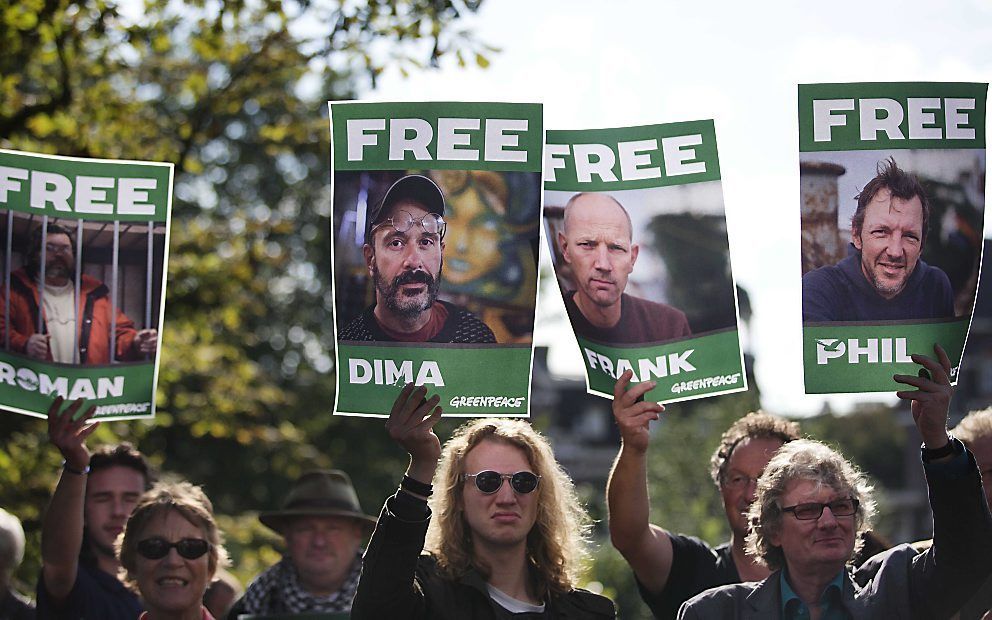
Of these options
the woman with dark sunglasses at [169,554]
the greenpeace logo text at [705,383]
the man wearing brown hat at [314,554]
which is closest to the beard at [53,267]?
the woman with dark sunglasses at [169,554]

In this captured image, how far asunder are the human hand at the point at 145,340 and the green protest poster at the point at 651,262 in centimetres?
152

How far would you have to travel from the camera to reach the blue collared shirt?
4285 mm

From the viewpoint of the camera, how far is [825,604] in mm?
4316

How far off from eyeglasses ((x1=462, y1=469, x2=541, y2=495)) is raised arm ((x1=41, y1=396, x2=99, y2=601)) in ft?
4.64

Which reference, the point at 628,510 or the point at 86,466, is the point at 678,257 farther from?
the point at 86,466

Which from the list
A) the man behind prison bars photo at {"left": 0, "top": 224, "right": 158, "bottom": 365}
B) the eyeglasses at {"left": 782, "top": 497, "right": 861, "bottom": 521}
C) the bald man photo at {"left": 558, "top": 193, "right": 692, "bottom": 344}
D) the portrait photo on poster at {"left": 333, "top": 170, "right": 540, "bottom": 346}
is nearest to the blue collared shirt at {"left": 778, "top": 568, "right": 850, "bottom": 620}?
the eyeglasses at {"left": 782, "top": 497, "right": 861, "bottom": 521}

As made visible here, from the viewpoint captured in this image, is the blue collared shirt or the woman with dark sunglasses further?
the woman with dark sunglasses

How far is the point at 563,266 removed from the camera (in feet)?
15.8

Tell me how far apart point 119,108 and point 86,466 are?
6162 mm

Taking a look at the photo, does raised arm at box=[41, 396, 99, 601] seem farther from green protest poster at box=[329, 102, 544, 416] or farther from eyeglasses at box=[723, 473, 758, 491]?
eyeglasses at box=[723, 473, 758, 491]

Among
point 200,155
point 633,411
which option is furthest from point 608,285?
point 200,155

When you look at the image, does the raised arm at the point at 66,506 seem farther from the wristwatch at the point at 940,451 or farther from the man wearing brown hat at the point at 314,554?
the wristwatch at the point at 940,451

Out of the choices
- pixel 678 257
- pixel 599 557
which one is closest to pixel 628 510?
pixel 678 257

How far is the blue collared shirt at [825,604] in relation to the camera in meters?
4.29
